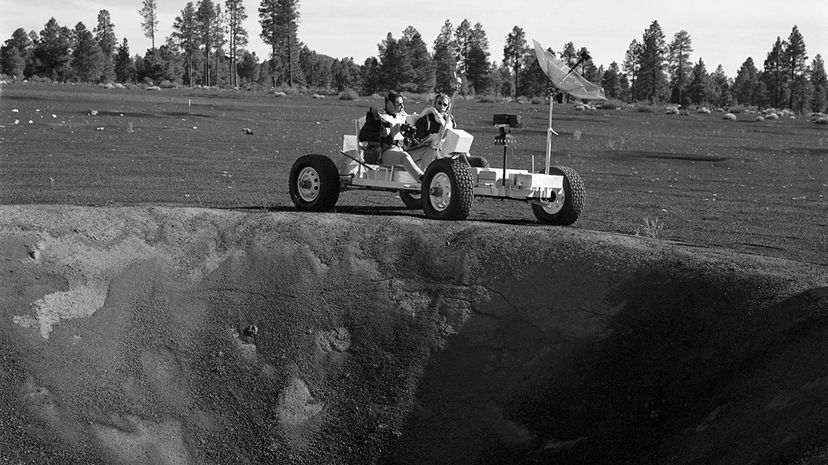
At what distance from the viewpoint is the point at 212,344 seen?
13.1 meters

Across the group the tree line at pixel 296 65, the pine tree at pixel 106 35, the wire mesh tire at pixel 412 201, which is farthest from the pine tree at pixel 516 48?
the wire mesh tire at pixel 412 201

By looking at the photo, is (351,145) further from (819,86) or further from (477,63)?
(819,86)

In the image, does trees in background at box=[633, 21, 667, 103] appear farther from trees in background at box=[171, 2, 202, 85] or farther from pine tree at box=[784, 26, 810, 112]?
trees in background at box=[171, 2, 202, 85]

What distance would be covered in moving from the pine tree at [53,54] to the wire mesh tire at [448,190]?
12939cm

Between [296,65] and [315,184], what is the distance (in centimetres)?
14087

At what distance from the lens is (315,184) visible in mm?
17500

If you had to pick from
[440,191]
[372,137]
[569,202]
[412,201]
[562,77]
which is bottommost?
[412,201]

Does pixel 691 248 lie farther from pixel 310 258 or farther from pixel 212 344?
pixel 212 344

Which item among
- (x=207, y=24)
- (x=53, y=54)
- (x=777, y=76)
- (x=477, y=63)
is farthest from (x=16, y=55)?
(x=777, y=76)

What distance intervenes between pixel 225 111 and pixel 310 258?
153 feet

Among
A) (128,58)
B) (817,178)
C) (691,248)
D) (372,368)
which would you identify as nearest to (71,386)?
(372,368)

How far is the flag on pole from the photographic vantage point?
15.7m

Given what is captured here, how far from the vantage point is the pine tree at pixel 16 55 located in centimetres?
13712

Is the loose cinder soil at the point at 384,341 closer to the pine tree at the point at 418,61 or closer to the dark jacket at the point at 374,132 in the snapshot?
the dark jacket at the point at 374,132
